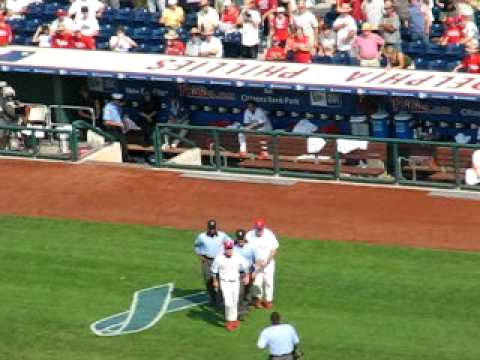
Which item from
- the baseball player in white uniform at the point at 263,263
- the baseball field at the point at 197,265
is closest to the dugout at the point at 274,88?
the baseball field at the point at 197,265

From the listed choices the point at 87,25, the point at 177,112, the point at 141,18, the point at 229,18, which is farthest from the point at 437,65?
the point at 87,25

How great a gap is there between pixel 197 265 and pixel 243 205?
319 centimetres

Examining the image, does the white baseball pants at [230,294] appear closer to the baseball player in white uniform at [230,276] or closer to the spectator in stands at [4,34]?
the baseball player in white uniform at [230,276]

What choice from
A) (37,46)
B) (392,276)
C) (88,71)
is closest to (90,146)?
(88,71)

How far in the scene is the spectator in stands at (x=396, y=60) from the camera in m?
32.8

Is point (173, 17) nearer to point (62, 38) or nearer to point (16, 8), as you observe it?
point (62, 38)

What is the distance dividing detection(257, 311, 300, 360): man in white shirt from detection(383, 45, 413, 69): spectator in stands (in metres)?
12.0

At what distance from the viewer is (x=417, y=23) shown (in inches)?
1334

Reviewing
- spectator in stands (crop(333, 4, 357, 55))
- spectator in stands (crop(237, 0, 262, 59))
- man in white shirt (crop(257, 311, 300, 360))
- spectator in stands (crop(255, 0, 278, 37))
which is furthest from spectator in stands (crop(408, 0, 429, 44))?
man in white shirt (crop(257, 311, 300, 360))

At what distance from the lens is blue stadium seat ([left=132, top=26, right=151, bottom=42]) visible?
120 feet

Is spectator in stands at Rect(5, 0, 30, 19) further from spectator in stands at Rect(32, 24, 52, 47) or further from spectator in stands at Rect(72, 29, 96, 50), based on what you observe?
spectator in stands at Rect(72, 29, 96, 50)

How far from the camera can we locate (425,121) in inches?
1283

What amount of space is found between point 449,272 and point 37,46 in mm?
14409

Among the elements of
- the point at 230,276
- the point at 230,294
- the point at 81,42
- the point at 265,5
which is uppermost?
the point at 265,5
